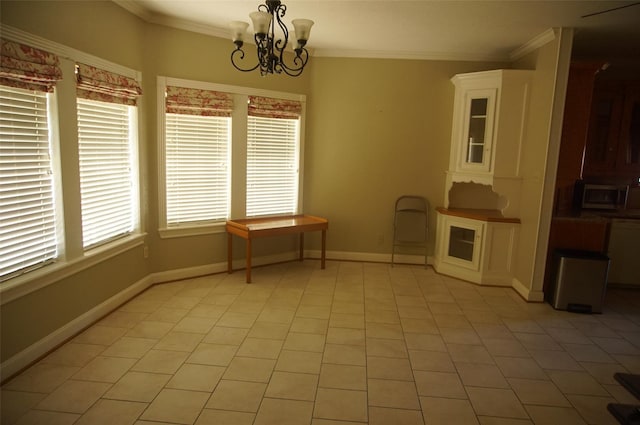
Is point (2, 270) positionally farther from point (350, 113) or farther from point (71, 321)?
point (350, 113)

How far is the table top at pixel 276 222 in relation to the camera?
428 cm

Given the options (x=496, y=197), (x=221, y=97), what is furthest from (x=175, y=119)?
(x=496, y=197)

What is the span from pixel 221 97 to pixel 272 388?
2961 mm

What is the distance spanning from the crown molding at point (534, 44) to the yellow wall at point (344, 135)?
25 centimetres

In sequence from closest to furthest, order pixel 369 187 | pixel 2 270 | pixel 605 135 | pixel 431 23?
1. pixel 2 270
2. pixel 431 23
3. pixel 605 135
4. pixel 369 187

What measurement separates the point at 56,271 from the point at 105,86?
1.46 meters

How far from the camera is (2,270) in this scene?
235 cm

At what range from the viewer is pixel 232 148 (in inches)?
172

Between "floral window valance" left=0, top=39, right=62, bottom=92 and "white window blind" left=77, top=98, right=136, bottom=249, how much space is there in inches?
15.8

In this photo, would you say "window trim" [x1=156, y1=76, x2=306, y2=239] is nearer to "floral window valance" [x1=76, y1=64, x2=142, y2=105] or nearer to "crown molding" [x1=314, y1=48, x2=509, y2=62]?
"floral window valance" [x1=76, y1=64, x2=142, y2=105]

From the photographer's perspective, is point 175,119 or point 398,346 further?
point 175,119

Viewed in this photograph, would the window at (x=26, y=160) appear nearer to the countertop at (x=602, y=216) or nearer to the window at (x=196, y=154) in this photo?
the window at (x=196, y=154)

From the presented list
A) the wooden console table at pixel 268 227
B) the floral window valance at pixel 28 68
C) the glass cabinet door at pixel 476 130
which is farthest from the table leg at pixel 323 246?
the floral window valance at pixel 28 68

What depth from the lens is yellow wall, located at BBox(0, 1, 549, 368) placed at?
12.8 feet
